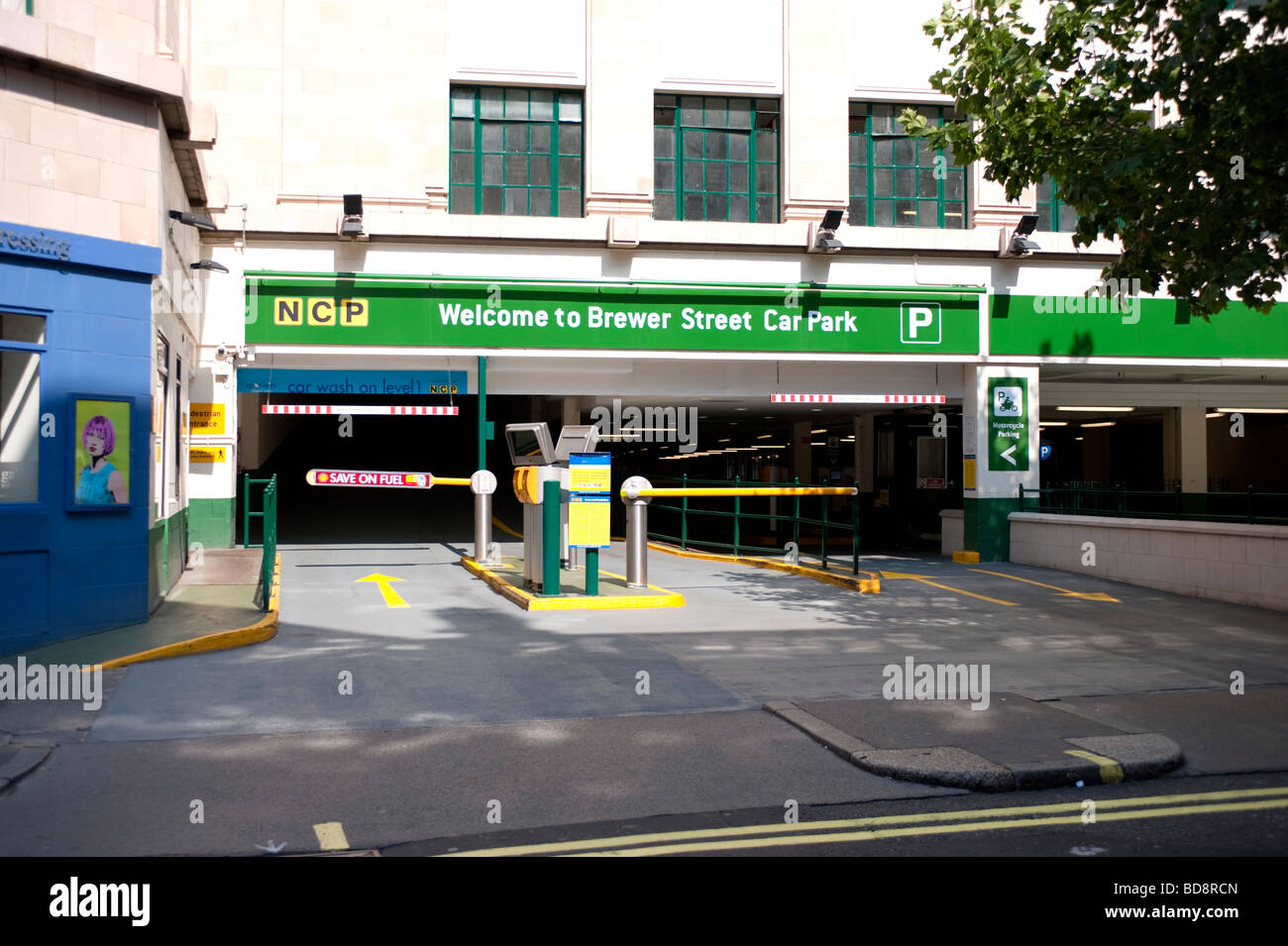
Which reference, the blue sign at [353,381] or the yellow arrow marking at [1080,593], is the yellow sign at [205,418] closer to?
the blue sign at [353,381]

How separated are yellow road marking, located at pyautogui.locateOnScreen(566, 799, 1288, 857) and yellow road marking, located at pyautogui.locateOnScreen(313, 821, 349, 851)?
1069 mm

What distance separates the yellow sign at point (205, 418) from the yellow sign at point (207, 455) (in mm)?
270

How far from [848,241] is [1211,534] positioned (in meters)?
7.75

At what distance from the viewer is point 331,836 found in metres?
5.01

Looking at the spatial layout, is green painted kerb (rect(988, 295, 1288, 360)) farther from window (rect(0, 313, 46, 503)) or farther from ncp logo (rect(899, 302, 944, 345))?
window (rect(0, 313, 46, 503))

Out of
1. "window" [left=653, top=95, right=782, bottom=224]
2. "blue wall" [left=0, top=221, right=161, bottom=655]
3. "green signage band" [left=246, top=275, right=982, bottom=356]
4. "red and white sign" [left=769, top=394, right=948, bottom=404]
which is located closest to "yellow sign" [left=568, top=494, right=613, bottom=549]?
"blue wall" [left=0, top=221, right=161, bottom=655]

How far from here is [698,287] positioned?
61.2 feet

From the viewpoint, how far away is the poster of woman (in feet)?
31.8

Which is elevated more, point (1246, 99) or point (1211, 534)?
point (1246, 99)

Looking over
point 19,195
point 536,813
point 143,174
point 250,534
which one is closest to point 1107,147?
point 536,813

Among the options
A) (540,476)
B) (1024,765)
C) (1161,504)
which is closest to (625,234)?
(540,476)

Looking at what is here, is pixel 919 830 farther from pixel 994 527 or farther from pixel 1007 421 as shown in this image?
pixel 1007 421

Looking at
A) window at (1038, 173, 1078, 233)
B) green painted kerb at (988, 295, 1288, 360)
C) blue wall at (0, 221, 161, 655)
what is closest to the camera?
blue wall at (0, 221, 161, 655)
